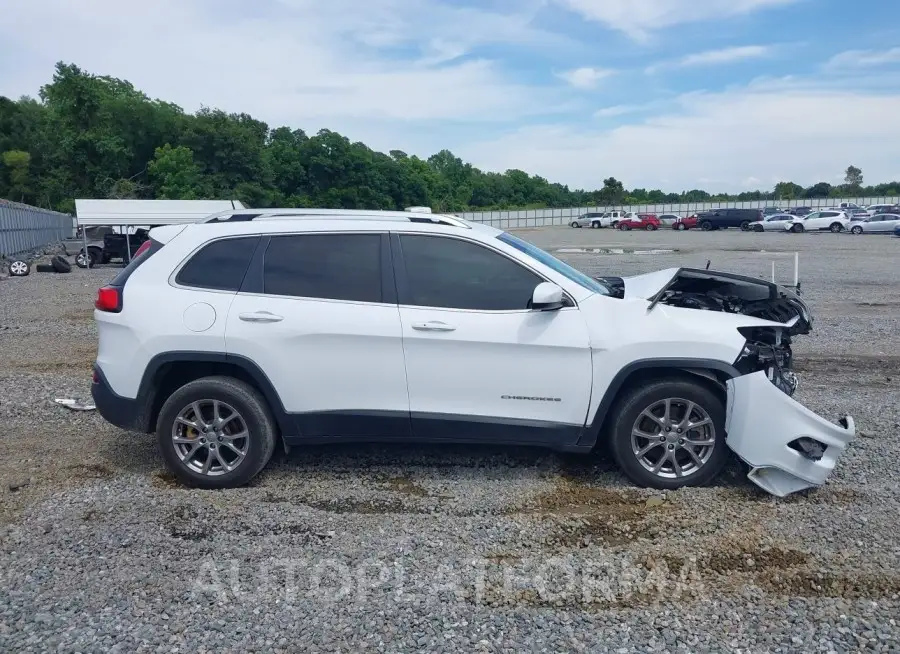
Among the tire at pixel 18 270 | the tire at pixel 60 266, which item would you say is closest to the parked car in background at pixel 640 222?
the tire at pixel 60 266

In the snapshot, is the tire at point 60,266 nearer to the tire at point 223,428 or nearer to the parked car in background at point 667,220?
the tire at point 223,428

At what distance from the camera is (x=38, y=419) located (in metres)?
6.69

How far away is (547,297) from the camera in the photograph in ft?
15.4

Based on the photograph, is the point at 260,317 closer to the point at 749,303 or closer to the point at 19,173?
the point at 749,303

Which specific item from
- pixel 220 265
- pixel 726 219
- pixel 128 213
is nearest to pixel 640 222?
pixel 726 219

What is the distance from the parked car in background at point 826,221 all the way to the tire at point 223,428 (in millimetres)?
51884

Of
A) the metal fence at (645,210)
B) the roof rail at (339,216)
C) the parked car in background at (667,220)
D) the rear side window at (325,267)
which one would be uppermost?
the metal fence at (645,210)

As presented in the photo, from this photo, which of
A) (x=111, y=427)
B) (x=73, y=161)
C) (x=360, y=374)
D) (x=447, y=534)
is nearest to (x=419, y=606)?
(x=447, y=534)

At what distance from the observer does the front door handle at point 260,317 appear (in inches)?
194

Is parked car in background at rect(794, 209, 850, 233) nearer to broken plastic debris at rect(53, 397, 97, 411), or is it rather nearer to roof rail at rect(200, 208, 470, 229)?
roof rail at rect(200, 208, 470, 229)

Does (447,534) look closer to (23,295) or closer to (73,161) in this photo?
(23,295)

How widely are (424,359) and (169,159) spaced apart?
60316 mm

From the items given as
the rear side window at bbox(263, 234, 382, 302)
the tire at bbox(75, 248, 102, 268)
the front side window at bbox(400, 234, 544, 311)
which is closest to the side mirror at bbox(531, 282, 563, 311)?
the front side window at bbox(400, 234, 544, 311)

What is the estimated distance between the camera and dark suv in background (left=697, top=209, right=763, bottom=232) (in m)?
56.7
